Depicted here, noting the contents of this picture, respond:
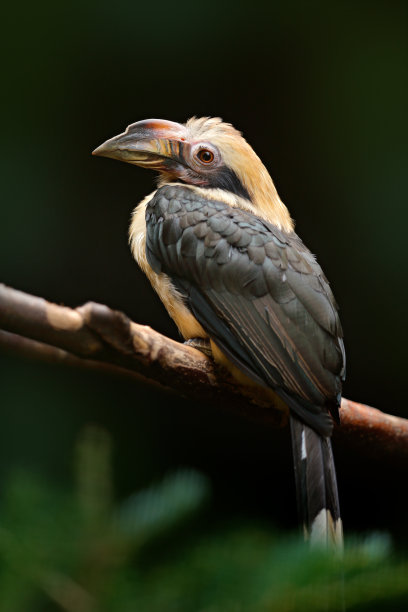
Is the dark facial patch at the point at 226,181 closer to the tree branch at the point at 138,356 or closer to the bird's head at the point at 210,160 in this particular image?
the bird's head at the point at 210,160

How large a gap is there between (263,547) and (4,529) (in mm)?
264

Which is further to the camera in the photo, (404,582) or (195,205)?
(195,205)

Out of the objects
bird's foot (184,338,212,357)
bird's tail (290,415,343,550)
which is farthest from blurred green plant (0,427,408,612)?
bird's foot (184,338,212,357)

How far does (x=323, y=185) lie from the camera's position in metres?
2.04

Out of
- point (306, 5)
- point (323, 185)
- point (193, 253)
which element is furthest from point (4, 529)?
point (306, 5)

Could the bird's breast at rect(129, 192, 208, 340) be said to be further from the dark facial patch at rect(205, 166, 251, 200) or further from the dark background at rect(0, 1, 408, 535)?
the dark background at rect(0, 1, 408, 535)

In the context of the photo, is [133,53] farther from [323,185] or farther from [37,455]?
[37,455]

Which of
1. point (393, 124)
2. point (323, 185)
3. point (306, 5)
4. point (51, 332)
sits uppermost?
point (306, 5)

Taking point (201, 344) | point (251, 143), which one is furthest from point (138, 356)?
point (251, 143)

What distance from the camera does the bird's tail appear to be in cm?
130

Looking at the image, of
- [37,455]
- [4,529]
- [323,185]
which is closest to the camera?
[4,529]

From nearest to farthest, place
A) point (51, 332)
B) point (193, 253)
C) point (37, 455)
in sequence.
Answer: point (51, 332), point (193, 253), point (37, 455)

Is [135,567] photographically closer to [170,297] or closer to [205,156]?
[170,297]

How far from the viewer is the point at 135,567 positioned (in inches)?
30.1
